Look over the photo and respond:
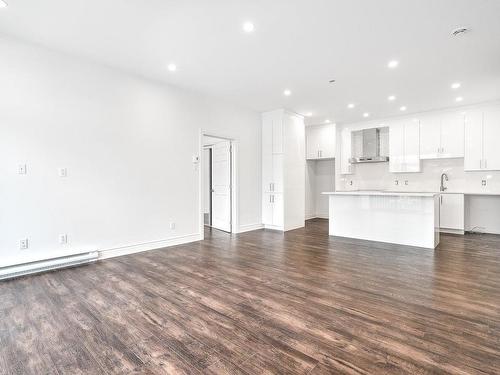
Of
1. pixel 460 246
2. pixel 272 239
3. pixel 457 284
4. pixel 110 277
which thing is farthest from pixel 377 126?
pixel 110 277

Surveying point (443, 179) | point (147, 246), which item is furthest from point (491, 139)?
point (147, 246)

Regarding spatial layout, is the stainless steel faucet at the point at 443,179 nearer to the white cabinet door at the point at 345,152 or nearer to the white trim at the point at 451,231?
the white trim at the point at 451,231

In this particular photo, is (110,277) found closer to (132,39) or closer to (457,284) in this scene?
(132,39)

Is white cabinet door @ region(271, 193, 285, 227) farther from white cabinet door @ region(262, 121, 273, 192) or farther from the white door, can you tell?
the white door

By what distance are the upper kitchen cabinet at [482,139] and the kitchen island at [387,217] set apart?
79.3 inches

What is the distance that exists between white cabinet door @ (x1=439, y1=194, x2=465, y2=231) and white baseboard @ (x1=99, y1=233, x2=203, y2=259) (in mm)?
5420

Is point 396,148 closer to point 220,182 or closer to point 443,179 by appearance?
point 443,179

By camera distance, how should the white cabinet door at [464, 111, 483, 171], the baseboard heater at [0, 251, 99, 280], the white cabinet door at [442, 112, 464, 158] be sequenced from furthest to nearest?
1. the white cabinet door at [442, 112, 464, 158]
2. the white cabinet door at [464, 111, 483, 171]
3. the baseboard heater at [0, 251, 99, 280]

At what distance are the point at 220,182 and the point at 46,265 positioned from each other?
381 cm

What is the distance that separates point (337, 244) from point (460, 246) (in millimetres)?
2168

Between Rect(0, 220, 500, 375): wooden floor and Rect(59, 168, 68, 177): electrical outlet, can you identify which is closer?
Rect(0, 220, 500, 375): wooden floor

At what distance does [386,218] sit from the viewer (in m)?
5.19

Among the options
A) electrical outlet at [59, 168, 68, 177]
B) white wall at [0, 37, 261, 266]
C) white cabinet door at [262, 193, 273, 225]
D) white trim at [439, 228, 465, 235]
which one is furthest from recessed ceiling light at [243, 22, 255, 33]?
white trim at [439, 228, 465, 235]

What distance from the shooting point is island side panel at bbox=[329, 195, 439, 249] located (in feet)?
15.6
